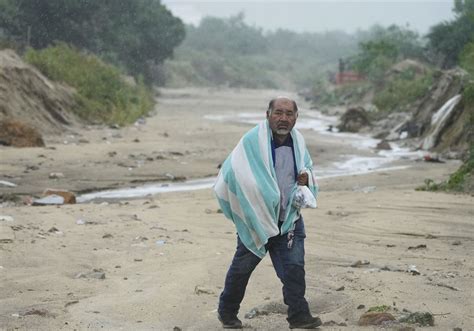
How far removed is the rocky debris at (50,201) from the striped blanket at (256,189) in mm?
5993

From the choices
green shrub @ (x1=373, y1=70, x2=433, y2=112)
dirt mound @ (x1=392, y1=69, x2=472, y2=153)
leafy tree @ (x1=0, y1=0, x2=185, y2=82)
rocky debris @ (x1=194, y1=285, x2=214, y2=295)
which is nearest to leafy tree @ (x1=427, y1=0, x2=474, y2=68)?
green shrub @ (x1=373, y1=70, x2=433, y2=112)

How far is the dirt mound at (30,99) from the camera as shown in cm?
1977

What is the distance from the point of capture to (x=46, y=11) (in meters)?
38.9

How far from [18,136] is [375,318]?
12.7 meters

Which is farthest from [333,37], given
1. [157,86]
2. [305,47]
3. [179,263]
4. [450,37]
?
[179,263]

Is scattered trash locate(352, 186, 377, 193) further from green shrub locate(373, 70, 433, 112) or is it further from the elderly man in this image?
green shrub locate(373, 70, 433, 112)

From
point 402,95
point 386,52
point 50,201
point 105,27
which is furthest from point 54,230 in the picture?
point 386,52

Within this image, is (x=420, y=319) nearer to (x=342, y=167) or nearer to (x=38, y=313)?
(x=38, y=313)

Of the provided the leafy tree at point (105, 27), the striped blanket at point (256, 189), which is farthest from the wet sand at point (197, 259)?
the leafy tree at point (105, 27)

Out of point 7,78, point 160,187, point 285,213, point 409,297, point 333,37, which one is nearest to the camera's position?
point 285,213

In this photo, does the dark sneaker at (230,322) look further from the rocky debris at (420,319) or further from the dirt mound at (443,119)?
the dirt mound at (443,119)

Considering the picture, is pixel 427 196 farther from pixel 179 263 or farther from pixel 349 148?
pixel 349 148

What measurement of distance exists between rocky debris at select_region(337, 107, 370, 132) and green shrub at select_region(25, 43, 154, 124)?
21.1 ft

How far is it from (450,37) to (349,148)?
1999 cm
